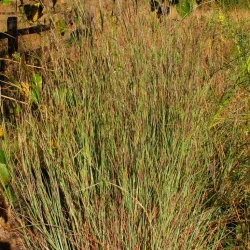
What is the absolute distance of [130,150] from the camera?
2424mm

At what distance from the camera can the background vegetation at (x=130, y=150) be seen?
85.9 inches

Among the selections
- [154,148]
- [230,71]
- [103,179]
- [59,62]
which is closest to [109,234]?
[103,179]

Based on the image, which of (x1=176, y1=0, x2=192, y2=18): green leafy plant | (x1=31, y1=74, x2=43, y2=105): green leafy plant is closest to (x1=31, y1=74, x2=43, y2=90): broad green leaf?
(x1=31, y1=74, x2=43, y2=105): green leafy plant

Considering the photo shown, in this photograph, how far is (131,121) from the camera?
2490 mm

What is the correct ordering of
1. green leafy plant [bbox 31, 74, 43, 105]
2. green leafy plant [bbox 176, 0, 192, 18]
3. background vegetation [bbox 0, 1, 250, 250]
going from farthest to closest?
green leafy plant [bbox 176, 0, 192, 18]
green leafy plant [bbox 31, 74, 43, 105]
background vegetation [bbox 0, 1, 250, 250]

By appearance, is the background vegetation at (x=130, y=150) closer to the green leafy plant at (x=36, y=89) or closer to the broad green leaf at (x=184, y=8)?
the green leafy plant at (x=36, y=89)

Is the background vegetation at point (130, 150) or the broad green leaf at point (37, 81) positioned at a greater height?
the broad green leaf at point (37, 81)

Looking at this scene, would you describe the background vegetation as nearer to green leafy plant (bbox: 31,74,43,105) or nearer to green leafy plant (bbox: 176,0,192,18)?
green leafy plant (bbox: 31,74,43,105)

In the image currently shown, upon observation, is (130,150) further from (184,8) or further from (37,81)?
(184,8)

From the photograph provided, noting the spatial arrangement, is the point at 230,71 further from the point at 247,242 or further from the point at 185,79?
the point at 247,242

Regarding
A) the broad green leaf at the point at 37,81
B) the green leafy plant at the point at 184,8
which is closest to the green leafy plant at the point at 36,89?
the broad green leaf at the point at 37,81

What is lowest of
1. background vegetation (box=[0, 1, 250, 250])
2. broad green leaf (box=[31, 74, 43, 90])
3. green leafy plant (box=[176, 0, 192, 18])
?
background vegetation (box=[0, 1, 250, 250])

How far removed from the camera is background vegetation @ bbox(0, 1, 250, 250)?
7.16ft

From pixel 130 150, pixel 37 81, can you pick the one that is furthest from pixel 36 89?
pixel 130 150
